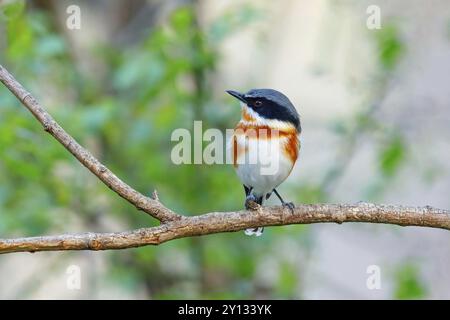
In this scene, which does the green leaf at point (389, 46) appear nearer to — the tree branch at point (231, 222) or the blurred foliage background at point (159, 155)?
the blurred foliage background at point (159, 155)

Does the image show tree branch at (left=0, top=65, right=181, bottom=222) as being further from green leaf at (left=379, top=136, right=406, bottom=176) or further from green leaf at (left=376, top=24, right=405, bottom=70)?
green leaf at (left=376, top=24, right=405, bottom=70)

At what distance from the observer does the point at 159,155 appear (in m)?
6.01

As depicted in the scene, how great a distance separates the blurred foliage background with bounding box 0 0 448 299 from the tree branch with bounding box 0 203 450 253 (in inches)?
67.1

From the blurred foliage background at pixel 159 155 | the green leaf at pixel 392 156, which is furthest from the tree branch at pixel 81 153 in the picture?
the green leaf at pixel 392 156

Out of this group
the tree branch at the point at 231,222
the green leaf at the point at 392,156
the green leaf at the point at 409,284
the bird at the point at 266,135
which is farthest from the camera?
the green leaf at the point at 409,284

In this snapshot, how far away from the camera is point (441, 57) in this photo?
272 inches

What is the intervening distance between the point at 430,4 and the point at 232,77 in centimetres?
189

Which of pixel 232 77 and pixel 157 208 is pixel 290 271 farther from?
pixel 157 208

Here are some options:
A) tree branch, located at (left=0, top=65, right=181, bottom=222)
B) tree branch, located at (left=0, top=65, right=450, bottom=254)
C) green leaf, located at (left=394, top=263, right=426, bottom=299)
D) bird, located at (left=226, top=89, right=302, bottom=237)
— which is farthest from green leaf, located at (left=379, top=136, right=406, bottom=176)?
tree branch, located at (left=0, top=65, right=181, bottom=222)

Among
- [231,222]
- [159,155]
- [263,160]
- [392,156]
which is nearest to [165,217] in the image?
[231,222]

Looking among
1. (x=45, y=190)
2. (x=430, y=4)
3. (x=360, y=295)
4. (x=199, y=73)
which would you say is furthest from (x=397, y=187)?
(x=45, y=190)

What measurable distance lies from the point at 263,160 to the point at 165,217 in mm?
882

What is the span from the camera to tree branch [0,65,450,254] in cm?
299

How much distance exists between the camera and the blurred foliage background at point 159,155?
16.8ft
